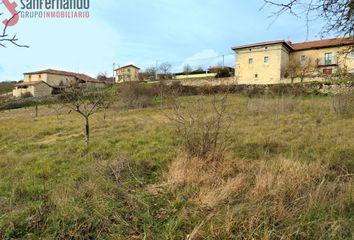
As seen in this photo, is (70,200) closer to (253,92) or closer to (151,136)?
(151,136)

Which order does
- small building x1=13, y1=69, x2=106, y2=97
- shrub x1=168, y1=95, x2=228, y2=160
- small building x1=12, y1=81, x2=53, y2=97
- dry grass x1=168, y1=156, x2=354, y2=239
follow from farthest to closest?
1. small building x1=13, y1=69, x2=106, y2=97
2. small building x1=12, y1=81, x2=53, y2=97
3. shrub x1=168, y1=95, x2=228, y2=160
4. dry grass x1=168, y1=156, x2=354, y2=239

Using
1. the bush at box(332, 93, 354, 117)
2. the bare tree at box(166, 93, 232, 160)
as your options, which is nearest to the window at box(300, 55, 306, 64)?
the bush at box(332, 93, 354, 117)

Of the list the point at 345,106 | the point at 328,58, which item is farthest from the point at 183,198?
the point at 328,58

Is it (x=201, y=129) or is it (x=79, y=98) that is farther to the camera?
(x=79, y=98)

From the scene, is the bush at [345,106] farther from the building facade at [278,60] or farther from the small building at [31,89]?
the small building at [31,89]

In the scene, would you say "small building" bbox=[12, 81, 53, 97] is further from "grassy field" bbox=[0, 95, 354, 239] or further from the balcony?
"grassy field" bbox=[0, 95, 354, 239]

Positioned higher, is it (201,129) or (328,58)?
(328,58)

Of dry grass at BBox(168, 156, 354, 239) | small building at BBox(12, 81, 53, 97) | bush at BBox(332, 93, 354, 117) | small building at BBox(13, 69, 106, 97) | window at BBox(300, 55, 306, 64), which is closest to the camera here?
dry grass at BBox(168, 156, 354, 239)

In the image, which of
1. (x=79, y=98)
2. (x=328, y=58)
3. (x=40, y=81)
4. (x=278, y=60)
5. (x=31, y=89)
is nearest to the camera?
(x=79, y=98)

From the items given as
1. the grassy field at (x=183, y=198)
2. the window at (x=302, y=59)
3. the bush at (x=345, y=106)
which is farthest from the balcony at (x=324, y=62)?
the grassy field at (x=183, y=198)

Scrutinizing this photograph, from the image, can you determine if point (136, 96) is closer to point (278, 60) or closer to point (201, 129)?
point (201, 129)

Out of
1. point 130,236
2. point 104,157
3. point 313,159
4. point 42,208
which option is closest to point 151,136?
point 104,157

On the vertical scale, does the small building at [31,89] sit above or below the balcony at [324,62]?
below

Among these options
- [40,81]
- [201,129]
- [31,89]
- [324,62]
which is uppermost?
[324,62]
